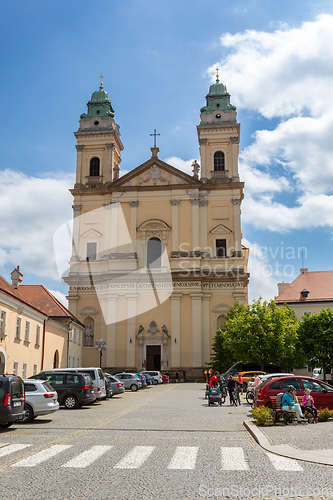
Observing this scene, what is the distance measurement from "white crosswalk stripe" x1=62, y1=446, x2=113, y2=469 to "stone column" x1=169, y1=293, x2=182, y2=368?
4286cm

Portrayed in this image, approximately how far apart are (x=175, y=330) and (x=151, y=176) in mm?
17251

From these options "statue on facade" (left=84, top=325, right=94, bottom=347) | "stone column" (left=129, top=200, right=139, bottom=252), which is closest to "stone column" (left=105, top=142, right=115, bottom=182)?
"stone column" (left=129, top=200, right=139, bottom=252)

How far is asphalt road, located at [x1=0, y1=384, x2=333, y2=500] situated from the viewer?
7.64 metres

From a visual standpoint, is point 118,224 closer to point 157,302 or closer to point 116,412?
point 157,302

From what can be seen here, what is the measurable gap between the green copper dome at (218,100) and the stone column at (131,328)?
23.2m

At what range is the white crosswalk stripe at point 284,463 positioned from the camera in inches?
364

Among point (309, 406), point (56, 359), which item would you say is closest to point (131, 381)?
point (56, 359)

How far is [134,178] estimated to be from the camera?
5959cm

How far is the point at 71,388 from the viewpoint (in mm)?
21469

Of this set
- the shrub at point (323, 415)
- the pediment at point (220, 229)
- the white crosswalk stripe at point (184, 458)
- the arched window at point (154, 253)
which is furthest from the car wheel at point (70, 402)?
the pediment at point (220, 229)

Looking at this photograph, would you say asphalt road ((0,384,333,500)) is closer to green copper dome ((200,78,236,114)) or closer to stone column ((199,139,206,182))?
stone column ((199,139,206,182))

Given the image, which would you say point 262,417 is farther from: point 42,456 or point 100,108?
point 100,108

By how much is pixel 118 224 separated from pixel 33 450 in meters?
48.1

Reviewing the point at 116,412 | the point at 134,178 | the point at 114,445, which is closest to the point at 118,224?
the point at 134,178
